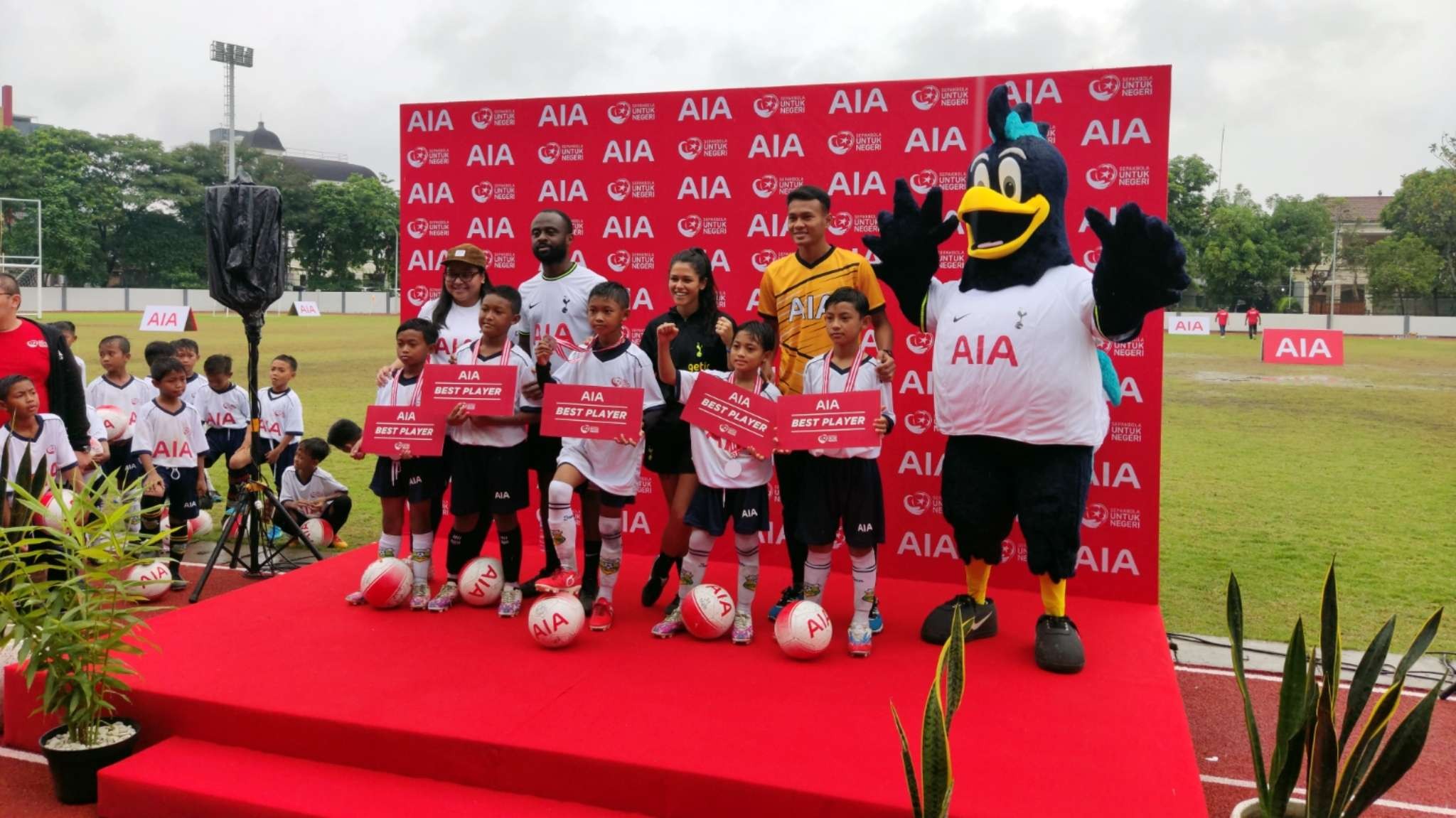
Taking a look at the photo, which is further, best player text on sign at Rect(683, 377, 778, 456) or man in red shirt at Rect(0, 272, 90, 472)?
man in red shirt at Rect(0, 272, 90, 472)

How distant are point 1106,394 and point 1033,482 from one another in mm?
808

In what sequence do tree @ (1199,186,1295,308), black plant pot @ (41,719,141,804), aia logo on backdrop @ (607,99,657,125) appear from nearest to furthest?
black plant pot @ (41,719,141,804) → aia logo on backdrop @ (607,99,657,125) → tree @ (1199,186,1295,308)

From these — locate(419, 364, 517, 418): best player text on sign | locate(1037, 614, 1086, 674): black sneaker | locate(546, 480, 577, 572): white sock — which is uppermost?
locate(419, 364, 517, 418): best player text on sign

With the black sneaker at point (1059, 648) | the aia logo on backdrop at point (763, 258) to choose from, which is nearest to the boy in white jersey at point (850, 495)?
the black sneaker at point (1059, 648)

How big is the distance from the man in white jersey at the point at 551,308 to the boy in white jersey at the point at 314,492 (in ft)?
10.0

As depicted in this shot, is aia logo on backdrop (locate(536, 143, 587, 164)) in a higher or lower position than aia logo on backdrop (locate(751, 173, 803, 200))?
higher

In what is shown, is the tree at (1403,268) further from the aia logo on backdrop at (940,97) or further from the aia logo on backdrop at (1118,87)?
the aia logo on backdrop at (940,97)

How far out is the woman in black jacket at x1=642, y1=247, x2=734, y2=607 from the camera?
5098 millimetres

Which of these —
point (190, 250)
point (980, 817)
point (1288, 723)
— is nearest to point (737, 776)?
point (980, 817)

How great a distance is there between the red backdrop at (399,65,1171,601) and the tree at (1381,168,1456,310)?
1942 inches

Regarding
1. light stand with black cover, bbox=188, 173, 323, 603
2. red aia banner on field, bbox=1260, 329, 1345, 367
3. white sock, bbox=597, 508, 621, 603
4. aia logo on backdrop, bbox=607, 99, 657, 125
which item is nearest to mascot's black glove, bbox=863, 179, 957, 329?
white sock, bbox=597, 508, 621, 603

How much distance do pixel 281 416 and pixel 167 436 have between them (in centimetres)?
154

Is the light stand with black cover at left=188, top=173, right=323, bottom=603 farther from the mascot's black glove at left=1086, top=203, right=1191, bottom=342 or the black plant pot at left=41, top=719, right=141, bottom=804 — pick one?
the mascot's black glove at left=1086, top=203, right=1191, bottom=342

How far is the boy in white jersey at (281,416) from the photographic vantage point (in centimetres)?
812
